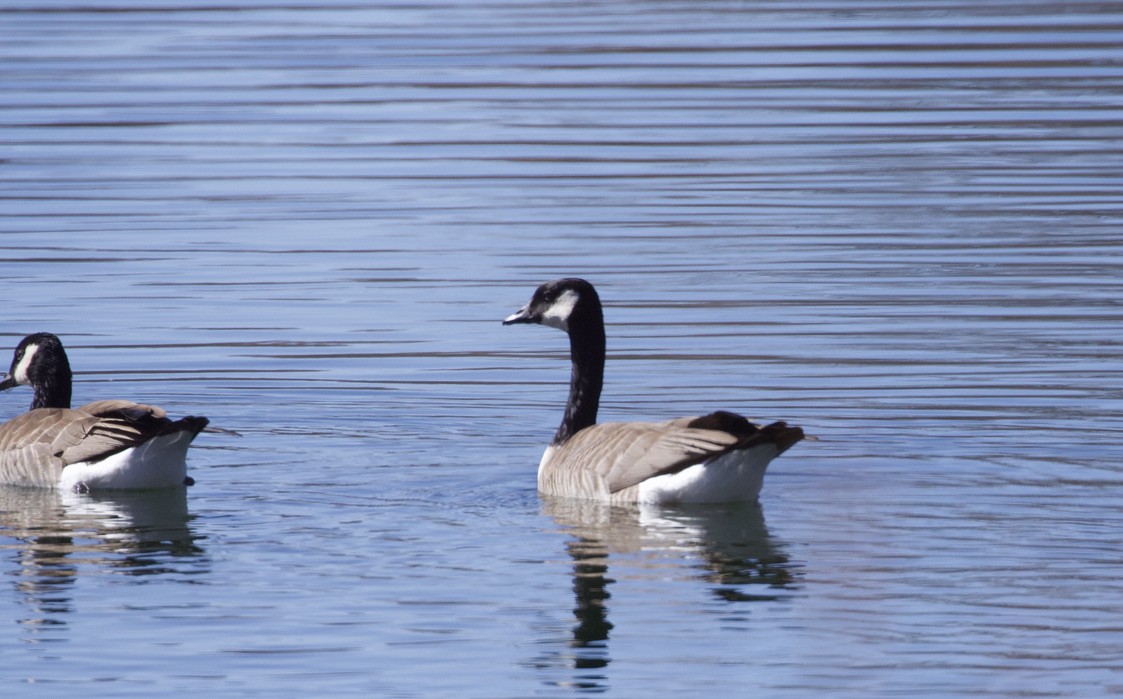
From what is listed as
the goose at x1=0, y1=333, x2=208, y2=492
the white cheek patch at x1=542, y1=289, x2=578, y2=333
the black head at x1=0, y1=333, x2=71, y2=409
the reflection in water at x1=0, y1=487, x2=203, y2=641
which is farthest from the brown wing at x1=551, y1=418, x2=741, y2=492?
the black head at x1=0, y1=333, x2=71, y2=409

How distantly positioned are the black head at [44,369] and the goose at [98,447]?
1.80ft

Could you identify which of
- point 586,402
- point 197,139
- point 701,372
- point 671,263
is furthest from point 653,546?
point 197,139

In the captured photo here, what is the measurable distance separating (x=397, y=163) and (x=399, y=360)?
10.4m

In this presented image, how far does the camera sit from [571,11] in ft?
138

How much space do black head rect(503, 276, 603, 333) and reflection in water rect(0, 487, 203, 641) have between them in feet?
8.89

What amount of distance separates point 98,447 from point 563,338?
7.38m

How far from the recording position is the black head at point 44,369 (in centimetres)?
1541

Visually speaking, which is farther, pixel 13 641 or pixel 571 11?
pixel 571 11

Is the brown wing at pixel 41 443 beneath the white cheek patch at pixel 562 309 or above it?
beneath

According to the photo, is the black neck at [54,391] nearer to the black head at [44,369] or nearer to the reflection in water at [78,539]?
the black head at [44,369]

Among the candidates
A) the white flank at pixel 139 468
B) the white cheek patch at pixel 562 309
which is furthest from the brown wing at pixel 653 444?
the white flank at pixel 139 468

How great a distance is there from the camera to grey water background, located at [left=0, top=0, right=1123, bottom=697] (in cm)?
1045

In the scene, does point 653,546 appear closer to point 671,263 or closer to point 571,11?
point 671,263

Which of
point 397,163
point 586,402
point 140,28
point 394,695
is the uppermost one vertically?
point 140,28
